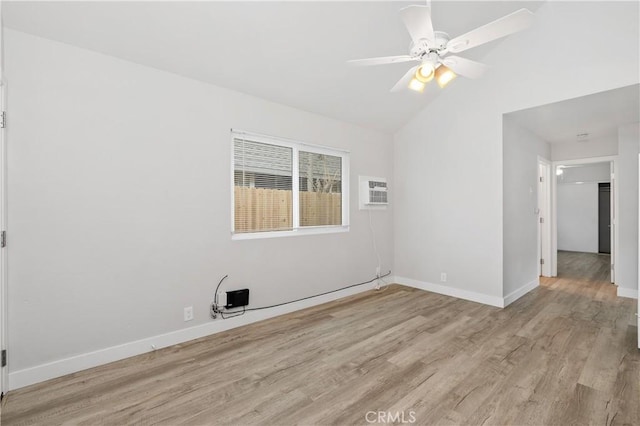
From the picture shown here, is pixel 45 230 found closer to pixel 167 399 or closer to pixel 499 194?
pixel 167 399

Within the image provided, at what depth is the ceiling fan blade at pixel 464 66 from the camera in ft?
7.13

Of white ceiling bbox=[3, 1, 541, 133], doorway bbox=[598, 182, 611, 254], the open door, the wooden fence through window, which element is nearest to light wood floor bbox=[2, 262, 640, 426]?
the open door

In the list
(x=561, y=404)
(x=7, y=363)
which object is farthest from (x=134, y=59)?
(x=561, y=404)

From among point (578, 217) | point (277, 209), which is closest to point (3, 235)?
point (277, 209)

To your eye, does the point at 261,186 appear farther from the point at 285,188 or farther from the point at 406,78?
the point at 406,78

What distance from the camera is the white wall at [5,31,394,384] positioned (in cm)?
218

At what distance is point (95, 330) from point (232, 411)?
138 centimetres

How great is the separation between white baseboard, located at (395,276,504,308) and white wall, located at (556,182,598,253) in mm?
6425

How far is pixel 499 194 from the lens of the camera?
12.6 feet

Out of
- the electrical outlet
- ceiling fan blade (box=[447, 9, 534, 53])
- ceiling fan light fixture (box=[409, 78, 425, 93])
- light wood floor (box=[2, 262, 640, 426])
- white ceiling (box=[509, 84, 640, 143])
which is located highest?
white ceiling (box=[509, 84, 640, 143])

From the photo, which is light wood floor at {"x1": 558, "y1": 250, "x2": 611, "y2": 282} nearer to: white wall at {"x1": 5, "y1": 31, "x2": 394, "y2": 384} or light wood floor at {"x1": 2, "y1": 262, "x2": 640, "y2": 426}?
light wood floor at {"x1": 2, "y1": 262, "x2": 640, "y2": 426}

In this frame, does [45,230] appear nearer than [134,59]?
Yes

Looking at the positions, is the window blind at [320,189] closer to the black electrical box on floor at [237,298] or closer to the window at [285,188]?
the window at [285,188]

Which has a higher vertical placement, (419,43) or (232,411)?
(419,43)
